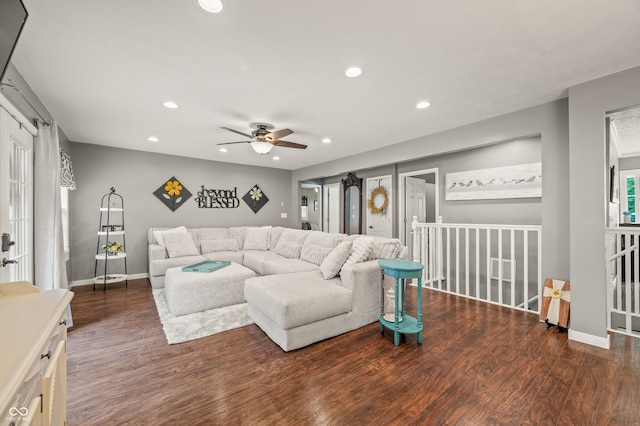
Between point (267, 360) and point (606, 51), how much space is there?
3.71 m

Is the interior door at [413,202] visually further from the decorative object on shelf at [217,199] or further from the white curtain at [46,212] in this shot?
the white curtain at [46,212]

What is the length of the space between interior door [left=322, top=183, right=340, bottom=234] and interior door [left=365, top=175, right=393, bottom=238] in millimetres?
1265

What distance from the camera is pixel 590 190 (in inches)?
96.5

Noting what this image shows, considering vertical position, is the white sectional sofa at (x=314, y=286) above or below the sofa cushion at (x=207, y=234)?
below

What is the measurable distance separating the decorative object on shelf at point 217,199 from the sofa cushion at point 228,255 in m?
1.39

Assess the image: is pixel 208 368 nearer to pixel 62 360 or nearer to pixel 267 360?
pixel 267 360

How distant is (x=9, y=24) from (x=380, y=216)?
18.1 feet

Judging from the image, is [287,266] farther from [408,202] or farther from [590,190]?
[590,190]

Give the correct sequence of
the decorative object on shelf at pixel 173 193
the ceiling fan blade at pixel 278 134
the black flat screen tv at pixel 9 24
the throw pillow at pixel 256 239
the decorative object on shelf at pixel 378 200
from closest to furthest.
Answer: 1. the black flat screen tv at pixel 9 24
2. the ceiling fan blade at pixel 278 134
3. the decorative object on shelf at pixel 173 193
4. the throw pillow at pixel 256 239
5. the decorative object on shelf at pixel 378 200

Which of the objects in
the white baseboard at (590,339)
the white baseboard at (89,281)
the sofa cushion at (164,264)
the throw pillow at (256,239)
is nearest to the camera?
the white baseboard at (590,339)

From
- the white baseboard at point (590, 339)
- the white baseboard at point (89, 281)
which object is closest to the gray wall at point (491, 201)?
the white baseboard at point (590, 339)

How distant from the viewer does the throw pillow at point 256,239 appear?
5.57m

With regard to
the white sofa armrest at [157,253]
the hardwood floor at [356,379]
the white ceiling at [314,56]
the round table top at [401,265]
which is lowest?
the hardwood floor at [356,379]

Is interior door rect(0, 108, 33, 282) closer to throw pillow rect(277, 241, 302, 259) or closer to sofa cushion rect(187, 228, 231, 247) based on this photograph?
sofa cushion rect(187, 228, 231, 247)
